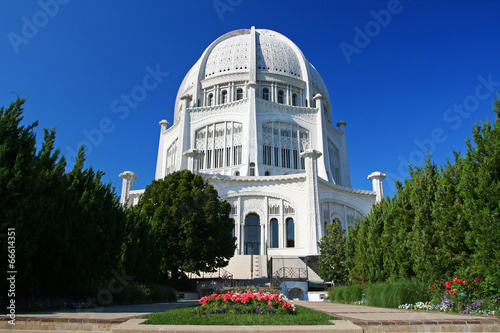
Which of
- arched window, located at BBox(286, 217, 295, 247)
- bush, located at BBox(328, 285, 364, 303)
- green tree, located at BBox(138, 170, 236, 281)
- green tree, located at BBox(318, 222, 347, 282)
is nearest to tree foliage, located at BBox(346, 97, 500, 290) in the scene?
bush, located at BBox(328, 285, 364, 303)

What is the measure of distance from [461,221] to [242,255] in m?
22.9

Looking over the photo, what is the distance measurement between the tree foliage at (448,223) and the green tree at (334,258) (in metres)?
8.28

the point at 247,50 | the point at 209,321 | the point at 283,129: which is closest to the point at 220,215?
the point at 209,321

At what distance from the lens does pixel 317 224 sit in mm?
32750

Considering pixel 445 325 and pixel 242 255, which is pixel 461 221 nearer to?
pixel 445 325

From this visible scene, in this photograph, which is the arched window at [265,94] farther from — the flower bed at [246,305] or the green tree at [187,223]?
the flower bed at [246,305]

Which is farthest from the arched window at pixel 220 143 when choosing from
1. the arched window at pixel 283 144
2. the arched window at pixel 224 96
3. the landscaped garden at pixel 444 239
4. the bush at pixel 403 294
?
the bush at pixel 403 294

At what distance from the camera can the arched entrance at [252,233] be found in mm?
34562

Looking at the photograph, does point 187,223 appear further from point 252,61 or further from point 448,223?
point 252,61

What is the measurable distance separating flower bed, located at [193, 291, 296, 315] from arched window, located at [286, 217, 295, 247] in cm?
2563

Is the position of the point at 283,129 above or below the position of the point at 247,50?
below

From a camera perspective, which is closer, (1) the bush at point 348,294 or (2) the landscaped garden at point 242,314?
(2) the landscaped garden at point 242,314

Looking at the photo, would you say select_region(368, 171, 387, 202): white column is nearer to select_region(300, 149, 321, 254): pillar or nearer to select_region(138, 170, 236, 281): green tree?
select_region(300, 149, 321, 254): pillar

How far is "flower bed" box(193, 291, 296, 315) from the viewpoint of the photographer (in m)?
8.45
